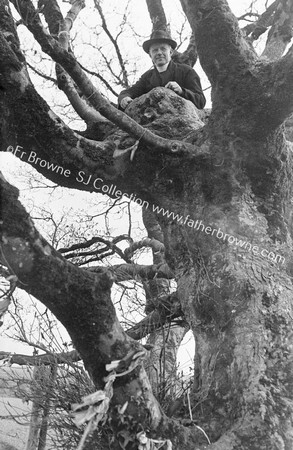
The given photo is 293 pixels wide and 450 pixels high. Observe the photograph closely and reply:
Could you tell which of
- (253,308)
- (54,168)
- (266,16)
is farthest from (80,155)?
(266,16)

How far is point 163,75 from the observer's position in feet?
14.8

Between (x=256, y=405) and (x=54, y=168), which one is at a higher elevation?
(x=54, y=168)

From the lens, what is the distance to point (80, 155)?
10.3 ft

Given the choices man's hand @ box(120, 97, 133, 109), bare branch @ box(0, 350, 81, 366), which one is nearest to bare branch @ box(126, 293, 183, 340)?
bare branch @ box(0, 350, 81, 366)

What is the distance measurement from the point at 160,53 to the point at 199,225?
7.70 ft

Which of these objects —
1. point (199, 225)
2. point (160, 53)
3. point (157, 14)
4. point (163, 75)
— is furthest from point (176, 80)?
point (157, 14)

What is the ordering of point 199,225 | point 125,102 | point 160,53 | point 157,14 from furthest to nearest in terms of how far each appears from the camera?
point 157,14 → point 160,53 → point 125,102 → point 199,225

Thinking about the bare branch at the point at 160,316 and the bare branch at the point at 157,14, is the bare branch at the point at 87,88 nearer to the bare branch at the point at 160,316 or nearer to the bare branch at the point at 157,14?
the bare branch at the point at 160,316

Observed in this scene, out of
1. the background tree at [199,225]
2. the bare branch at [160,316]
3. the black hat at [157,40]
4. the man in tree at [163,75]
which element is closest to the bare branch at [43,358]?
the bare branch at [160,316]

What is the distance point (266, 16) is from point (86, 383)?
604 centimetres

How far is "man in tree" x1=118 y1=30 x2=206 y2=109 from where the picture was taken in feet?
14.4

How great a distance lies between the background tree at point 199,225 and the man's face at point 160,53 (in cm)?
89

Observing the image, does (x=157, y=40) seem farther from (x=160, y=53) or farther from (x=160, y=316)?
(x=160, y=316)

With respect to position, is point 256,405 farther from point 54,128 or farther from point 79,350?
point 54,128
